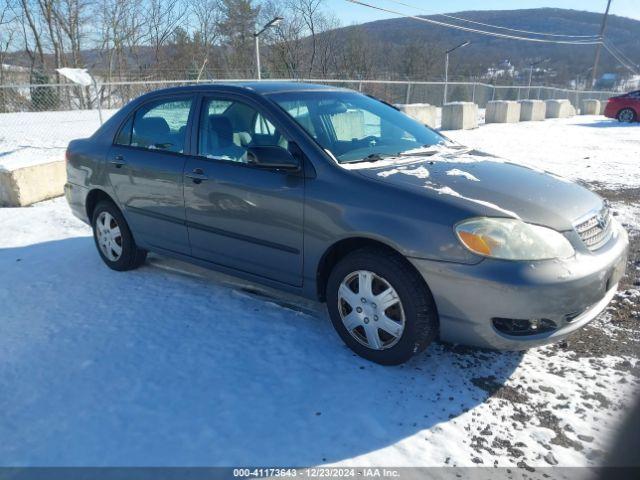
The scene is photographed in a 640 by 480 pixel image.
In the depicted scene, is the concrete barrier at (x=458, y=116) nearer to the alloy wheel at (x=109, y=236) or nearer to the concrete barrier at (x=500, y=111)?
the concrete barrier at (x=500, y=111)

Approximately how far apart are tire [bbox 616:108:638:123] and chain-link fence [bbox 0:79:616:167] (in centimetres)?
591

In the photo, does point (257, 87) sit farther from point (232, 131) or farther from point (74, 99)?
point (74, 99)

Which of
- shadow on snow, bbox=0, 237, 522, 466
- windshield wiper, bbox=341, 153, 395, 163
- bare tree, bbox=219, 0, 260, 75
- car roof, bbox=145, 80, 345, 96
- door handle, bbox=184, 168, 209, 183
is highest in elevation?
bare tree, bbox=219, 0, 260, 75

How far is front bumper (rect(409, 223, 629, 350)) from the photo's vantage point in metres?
2.49

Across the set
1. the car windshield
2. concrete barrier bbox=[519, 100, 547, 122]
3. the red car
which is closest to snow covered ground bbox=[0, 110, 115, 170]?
the car windshield

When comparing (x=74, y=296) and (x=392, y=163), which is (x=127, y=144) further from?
(x=392, y=163)

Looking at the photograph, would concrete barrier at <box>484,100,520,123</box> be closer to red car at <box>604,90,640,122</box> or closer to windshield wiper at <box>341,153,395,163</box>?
red car at <box>604,90,640,122</box>

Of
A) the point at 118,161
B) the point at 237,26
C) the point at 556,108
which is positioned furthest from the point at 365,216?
A: the point at 237,26

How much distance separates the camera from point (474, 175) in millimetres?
3098

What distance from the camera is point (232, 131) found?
3613 mm

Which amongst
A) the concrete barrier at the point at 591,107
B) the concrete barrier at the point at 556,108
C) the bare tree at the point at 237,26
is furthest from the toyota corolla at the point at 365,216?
the bare tree at the point at 237,26

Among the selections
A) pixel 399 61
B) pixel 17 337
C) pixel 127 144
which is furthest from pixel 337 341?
pixel 399 61

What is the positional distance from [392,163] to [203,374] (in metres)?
1.78

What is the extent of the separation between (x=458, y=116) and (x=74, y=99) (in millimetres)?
15380
